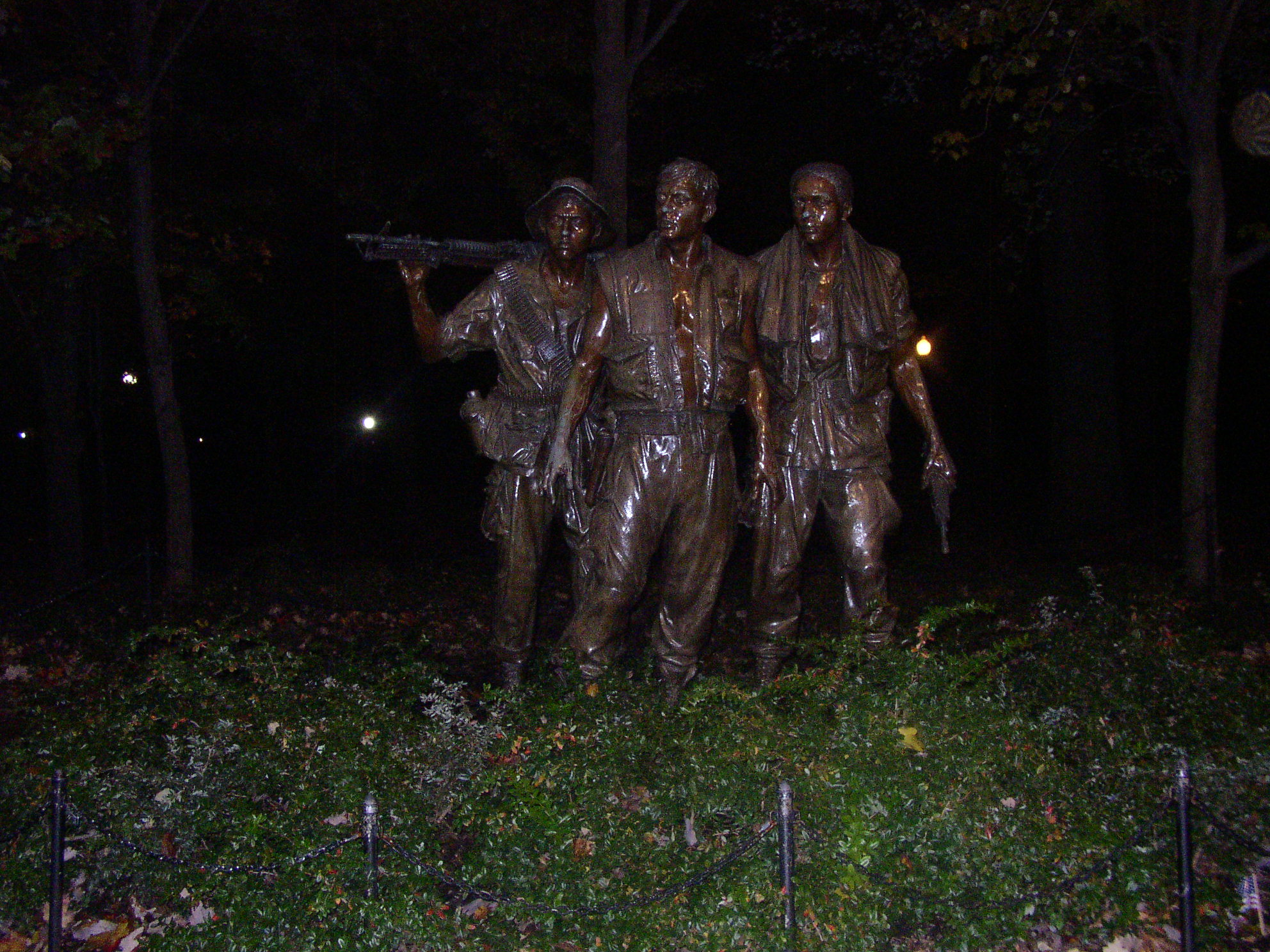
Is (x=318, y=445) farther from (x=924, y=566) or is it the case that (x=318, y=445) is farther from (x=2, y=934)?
(x=2, y=934)

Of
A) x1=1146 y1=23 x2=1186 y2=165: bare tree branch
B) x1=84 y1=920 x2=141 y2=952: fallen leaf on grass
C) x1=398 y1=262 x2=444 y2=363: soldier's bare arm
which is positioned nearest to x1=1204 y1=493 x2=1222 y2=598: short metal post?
x1=1146 y1=23 x2=1186 y2=165: bare tree branch

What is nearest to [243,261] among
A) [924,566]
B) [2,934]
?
[924,566]

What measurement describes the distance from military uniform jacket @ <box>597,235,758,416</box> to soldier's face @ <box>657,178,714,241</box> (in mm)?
151

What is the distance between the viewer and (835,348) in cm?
548

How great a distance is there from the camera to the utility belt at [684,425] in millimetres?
5289

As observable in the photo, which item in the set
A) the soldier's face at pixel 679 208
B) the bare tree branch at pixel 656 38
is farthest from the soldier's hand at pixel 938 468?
the bare tree branch at pixel 656 38

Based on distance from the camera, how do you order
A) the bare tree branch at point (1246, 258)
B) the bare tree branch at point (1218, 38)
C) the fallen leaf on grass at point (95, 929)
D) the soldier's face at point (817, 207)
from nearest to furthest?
the fallen leaf on grass at point (95, 929)
the soldier's face at point (817, 207)
the bare tree branch at point (1218, 38)
the bare tree branch at point (1246, 258)

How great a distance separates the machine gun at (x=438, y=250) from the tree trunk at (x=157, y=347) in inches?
159

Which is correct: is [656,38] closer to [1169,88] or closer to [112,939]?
[1169,88]

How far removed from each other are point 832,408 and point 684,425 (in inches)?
29.1

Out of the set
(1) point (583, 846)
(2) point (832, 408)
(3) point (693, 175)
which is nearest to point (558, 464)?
(2) point (832, 408)

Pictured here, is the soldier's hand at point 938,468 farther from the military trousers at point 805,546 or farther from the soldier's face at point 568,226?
the soldier's face at point 568,226

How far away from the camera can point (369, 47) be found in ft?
47.0

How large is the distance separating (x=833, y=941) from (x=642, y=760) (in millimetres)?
930
